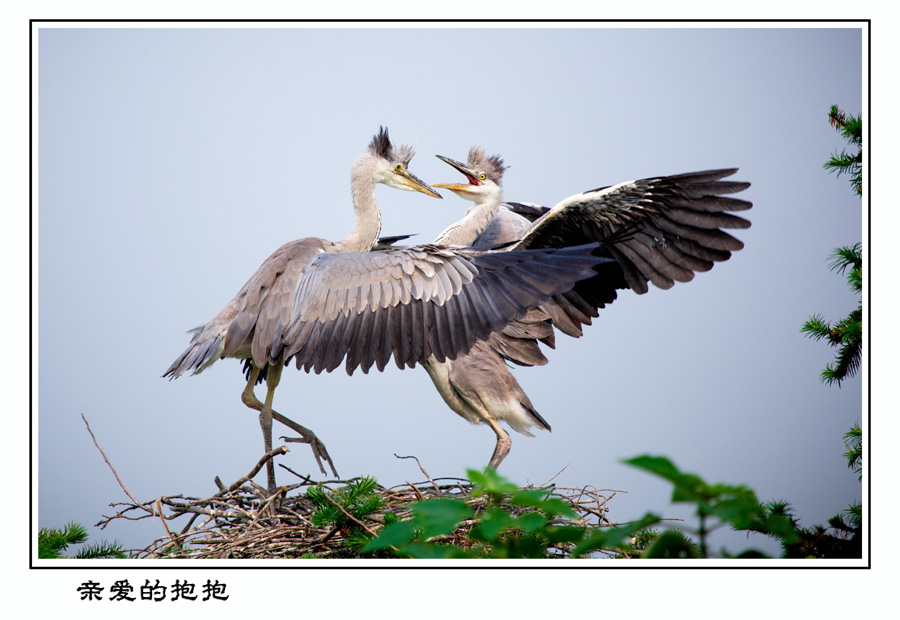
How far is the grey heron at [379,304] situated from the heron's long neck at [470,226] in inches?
47.4

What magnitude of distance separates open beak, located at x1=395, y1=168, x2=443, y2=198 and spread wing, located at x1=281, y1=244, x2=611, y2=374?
1.07 meters

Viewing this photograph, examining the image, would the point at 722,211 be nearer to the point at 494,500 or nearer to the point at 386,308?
the point at 386,308

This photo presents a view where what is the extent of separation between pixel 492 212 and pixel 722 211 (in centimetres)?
185

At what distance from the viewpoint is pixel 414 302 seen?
4.18 meters

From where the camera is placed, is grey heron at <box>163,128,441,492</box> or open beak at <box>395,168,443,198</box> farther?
open beak at <box>395,168,443,198</box>

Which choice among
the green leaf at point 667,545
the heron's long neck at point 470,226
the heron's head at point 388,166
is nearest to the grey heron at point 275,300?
the heron's head at point 388,166

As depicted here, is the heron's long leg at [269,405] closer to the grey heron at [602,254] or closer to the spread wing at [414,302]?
the spread wing at [414,302]

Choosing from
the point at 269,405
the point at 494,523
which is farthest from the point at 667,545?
the point at 269,405

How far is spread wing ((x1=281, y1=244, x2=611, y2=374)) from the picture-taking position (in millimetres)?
4035

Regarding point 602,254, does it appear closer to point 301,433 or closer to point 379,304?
point 379,304

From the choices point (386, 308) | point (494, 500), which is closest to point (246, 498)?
point (386, 308)

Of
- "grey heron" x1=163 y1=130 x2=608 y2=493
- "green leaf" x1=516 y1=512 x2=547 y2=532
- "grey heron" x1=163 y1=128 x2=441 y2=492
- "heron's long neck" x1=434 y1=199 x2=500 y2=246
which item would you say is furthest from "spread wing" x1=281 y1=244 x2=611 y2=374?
"green leaf" x1=516 y1=512 x2=547 y2=532

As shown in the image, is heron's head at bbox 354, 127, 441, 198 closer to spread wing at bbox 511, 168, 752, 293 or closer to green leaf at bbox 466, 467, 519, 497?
spread wing at bbox 511, 168, 752, 293

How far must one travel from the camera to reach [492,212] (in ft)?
19.2
